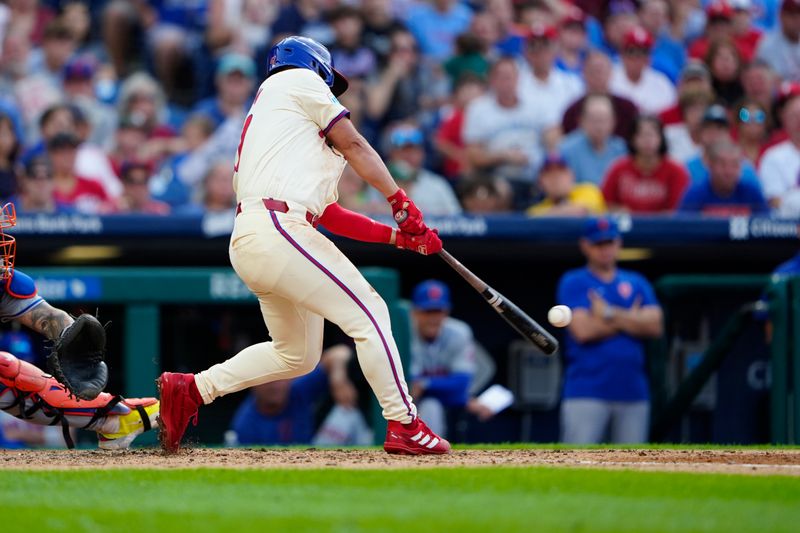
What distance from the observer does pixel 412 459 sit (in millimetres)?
5809

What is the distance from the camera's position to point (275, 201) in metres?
5.70

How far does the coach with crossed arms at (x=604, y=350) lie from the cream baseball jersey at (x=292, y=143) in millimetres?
3293

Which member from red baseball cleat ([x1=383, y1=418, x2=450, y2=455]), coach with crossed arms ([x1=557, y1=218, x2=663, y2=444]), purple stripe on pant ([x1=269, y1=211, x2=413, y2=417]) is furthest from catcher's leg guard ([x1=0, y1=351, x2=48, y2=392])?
coach with crossed arms ([x1=557, y1=218, x2=663, y2=444])

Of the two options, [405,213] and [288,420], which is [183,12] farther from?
[405,213]

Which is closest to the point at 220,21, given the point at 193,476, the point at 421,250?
the point at 421,250

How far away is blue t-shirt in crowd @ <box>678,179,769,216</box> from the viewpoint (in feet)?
31.7

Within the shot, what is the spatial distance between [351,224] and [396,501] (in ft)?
6.23

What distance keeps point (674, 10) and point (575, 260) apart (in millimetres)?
4425

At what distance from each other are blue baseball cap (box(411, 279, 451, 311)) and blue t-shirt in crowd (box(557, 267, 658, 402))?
0.76 m

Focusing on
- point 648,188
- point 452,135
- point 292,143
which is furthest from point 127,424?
point 452,135

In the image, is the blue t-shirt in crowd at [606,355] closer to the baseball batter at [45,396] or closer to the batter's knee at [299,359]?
the batter's knee at [299,359]

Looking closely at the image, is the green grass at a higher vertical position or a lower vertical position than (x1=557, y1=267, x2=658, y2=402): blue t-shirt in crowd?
lower

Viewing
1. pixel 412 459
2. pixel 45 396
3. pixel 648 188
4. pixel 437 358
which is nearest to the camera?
pixel 412 459

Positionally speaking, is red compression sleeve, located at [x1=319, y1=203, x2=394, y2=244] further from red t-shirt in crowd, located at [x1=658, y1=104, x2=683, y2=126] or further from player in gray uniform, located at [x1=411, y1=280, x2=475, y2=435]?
red t-shirt in crowd, located at [x1=658, y1=104, x2=683, y2=126]
